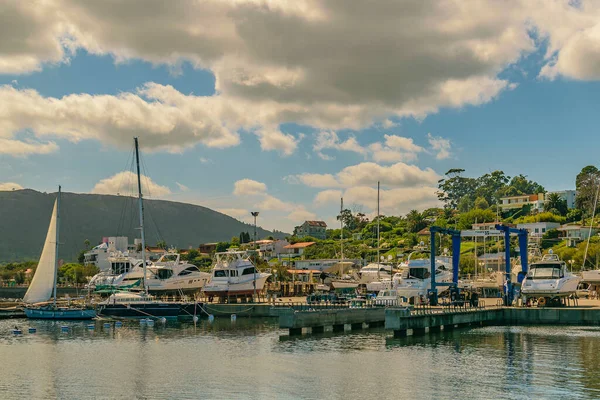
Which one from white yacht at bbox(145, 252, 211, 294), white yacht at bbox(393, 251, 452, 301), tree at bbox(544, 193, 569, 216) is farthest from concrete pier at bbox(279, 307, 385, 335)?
tree at bbox(544, 193, 569, 216)

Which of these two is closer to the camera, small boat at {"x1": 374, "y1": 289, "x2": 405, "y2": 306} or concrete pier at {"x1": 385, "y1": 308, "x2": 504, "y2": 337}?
concrete pier at {"x1": 385, "y1": 308, "x2": 504, "y2": 337}

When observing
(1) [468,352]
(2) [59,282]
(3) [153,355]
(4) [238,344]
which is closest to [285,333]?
(4) [238,344]

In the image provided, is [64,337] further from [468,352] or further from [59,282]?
[59,282]

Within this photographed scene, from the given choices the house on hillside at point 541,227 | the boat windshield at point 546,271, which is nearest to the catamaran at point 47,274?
the boat windshield at point 546,271

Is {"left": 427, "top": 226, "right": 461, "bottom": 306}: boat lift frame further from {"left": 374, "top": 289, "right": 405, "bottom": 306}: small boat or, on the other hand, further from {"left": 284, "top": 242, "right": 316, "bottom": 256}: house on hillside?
{"left": 284, "top": 242, "right": 316, "bottom": 256}: house on hillside

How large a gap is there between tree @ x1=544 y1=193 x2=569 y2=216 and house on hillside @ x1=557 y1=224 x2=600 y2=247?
22.5 metres

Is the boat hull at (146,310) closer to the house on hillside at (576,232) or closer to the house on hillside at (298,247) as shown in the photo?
the house on hillside at (576,232)

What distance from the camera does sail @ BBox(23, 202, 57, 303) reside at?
80.2 m

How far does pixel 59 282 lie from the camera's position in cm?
15438

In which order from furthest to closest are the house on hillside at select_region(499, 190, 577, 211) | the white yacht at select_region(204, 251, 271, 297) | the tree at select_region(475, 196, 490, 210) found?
the tree at select_region(475, 196, 490, 210), the house on hillside at select_region(499, 190, 577, 211), the white yacht at select_region(204, 251, 271, 297)

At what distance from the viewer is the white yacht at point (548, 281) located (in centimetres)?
6328

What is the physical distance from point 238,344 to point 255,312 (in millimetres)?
22222

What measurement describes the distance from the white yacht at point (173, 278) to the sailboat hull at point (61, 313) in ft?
39.6

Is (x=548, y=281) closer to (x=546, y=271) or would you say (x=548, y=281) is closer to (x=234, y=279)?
(x=546, y=271)
